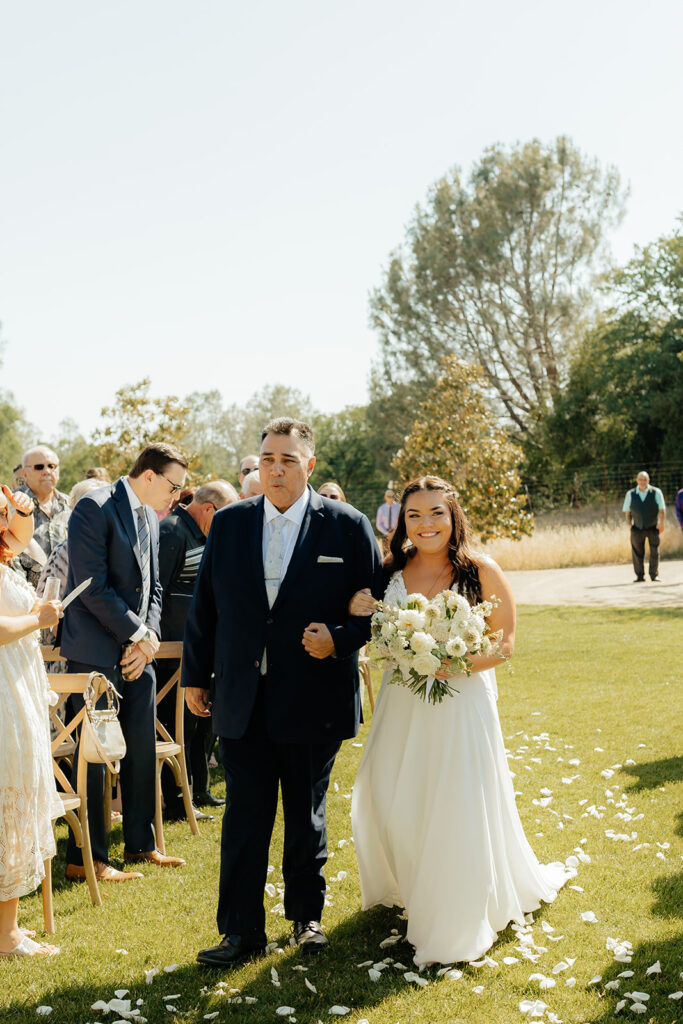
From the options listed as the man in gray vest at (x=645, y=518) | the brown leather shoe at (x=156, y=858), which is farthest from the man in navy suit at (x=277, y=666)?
the man in gray vest at (x=645, y=518)

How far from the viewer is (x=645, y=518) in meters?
19.8

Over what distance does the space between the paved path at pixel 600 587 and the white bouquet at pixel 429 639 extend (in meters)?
13.5

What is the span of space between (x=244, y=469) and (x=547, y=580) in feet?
48.9

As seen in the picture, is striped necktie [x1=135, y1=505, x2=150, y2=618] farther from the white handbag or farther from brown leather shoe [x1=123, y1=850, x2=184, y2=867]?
brown leather shoe [x1=123, y1=850, x2=184, y2=867]

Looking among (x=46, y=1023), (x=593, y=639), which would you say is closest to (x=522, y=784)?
(x=46, y=1023)

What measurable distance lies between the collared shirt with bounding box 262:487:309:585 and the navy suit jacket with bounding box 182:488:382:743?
3 centimetres

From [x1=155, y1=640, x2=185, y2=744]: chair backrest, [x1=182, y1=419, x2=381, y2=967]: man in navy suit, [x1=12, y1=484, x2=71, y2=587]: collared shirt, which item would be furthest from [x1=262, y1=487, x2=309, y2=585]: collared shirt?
[x1=12, y1=484, x2=71, y2=587]: collared shirt

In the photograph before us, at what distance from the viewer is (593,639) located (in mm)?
14055

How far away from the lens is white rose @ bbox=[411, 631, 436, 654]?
4078 millimetres

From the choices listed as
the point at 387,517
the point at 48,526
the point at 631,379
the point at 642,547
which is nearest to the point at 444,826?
the point at 48,526

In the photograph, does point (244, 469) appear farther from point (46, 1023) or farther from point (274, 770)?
point (46, 1023)

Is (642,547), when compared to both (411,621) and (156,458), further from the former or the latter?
(411,621)

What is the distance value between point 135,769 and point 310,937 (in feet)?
5.72

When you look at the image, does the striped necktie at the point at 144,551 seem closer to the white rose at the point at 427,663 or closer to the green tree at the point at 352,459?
the white rose at the point at 427,663
